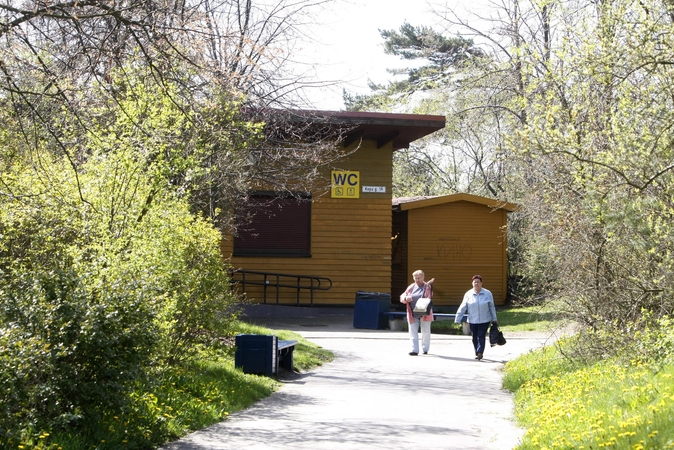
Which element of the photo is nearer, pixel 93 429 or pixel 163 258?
pixel 93 429

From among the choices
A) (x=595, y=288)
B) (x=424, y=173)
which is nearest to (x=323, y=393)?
(x=595, y=288)

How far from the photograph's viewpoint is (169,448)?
→ 24.9ft

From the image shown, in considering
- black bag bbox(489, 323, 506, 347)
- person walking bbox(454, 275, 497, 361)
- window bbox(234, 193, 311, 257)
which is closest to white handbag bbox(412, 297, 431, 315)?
person walking bbox(454, 275, 497, 361)

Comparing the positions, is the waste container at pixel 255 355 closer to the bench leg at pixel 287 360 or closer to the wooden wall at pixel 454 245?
the bench leg at pixel 287 360

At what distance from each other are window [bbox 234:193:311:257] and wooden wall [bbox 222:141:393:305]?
21 centimetres

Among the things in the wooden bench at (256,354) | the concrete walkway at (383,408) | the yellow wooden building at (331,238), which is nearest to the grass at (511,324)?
the yellow wooden building at (331,238)

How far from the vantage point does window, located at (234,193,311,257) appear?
24.9 meters


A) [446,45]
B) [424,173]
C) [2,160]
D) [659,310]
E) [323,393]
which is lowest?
[323,393]

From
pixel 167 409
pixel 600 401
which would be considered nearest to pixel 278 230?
pixel 167 409

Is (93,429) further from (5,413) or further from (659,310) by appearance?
(659,310)

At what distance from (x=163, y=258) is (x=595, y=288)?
19.3 feet

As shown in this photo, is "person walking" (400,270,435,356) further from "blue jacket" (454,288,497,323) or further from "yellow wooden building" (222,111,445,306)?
"yellow wooden building" (222,111,445,306)

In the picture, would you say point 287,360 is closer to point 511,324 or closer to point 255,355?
point 255,355

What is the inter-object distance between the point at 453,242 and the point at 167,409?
65.8 ft
